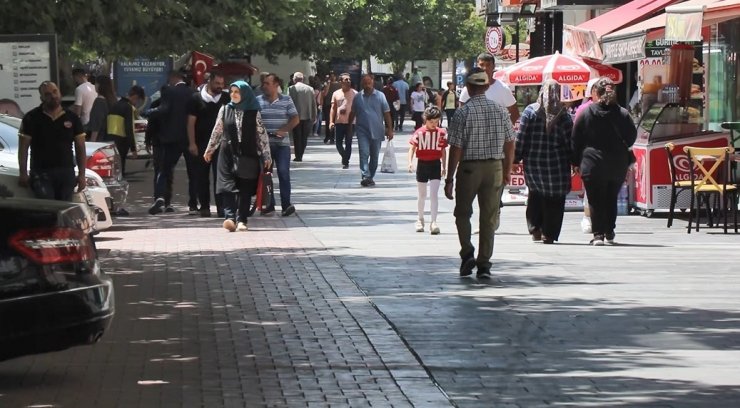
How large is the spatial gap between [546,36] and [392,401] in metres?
28.6

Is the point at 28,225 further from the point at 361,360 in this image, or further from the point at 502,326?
the point at 502,326

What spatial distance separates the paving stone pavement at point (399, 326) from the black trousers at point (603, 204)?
363 mm

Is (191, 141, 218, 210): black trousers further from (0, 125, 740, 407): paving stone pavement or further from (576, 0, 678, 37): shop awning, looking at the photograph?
(576, 0, 678, 37): shop awning

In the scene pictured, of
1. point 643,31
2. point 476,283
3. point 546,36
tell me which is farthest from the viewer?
point 546,36

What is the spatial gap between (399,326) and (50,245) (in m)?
3.50

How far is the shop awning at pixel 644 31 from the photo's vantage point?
18800 millimetres

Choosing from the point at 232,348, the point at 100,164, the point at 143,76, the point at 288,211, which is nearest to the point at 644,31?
the point at 288,211

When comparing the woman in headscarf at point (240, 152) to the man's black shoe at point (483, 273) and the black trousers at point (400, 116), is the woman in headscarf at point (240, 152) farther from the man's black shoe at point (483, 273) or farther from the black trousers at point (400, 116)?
the black trousers at point (400, 116)

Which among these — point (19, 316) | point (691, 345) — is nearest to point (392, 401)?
point (19, 316)

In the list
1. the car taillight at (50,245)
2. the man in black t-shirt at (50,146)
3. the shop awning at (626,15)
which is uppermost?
the shop awning at (626,15)

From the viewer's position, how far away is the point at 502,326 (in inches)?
417

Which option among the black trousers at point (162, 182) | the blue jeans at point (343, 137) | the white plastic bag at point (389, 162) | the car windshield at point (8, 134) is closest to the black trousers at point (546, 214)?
the car windshield at point (8, 134)

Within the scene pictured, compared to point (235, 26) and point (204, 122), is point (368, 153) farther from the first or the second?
→ point (204, 122)

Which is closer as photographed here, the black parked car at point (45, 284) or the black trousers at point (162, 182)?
the black parked car at point (45, 284)
